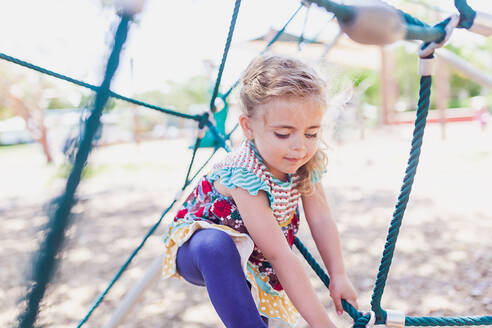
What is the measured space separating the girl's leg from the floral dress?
4 centimetres

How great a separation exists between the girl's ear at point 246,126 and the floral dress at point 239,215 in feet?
0.08

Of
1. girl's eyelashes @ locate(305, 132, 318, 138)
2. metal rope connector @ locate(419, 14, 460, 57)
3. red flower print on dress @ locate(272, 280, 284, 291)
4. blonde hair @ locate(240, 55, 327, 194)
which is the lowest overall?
red flower print on dress @ locate(272, 280, 284, 291)

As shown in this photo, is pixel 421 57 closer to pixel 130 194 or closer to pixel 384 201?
pixel 384 201

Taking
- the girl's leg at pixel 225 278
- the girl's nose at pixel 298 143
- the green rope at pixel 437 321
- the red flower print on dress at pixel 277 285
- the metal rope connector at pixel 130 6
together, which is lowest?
the red flower print on dress at pixel 277 285

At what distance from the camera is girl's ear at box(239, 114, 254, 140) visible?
865mm

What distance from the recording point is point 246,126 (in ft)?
2.86

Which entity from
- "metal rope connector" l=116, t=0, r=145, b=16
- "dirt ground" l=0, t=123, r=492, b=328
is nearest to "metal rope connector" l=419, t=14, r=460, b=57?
"dirt ground" l=0, t=123, r=492, b=328

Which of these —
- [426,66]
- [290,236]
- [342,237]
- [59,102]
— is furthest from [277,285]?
[59,102]

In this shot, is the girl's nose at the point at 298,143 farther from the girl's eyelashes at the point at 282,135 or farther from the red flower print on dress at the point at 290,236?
the red flower print on dress at the point at 290,236

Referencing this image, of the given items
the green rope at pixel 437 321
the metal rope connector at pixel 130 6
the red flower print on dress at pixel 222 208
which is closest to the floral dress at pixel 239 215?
the red flower print on dress at pixel 222 208

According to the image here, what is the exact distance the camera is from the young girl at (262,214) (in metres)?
0.75

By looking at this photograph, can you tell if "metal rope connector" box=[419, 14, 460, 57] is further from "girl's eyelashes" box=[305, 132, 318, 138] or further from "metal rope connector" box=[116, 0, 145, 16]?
"metal rope connector" box=[116, 0, 145, 16]

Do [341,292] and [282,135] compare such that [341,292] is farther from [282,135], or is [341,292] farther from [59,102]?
[59,102]

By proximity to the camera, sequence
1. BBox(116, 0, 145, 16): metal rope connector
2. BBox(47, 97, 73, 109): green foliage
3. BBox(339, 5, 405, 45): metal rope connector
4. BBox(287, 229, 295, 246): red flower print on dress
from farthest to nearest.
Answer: BBox(47, 97, 73, 109): green foliage < BBox(287, 229, 295, 246): red flower print on dress < BBox(339, 5, 405, 45): metal rope connector < BBox(116, 0, 145, 16): metal rope connector
